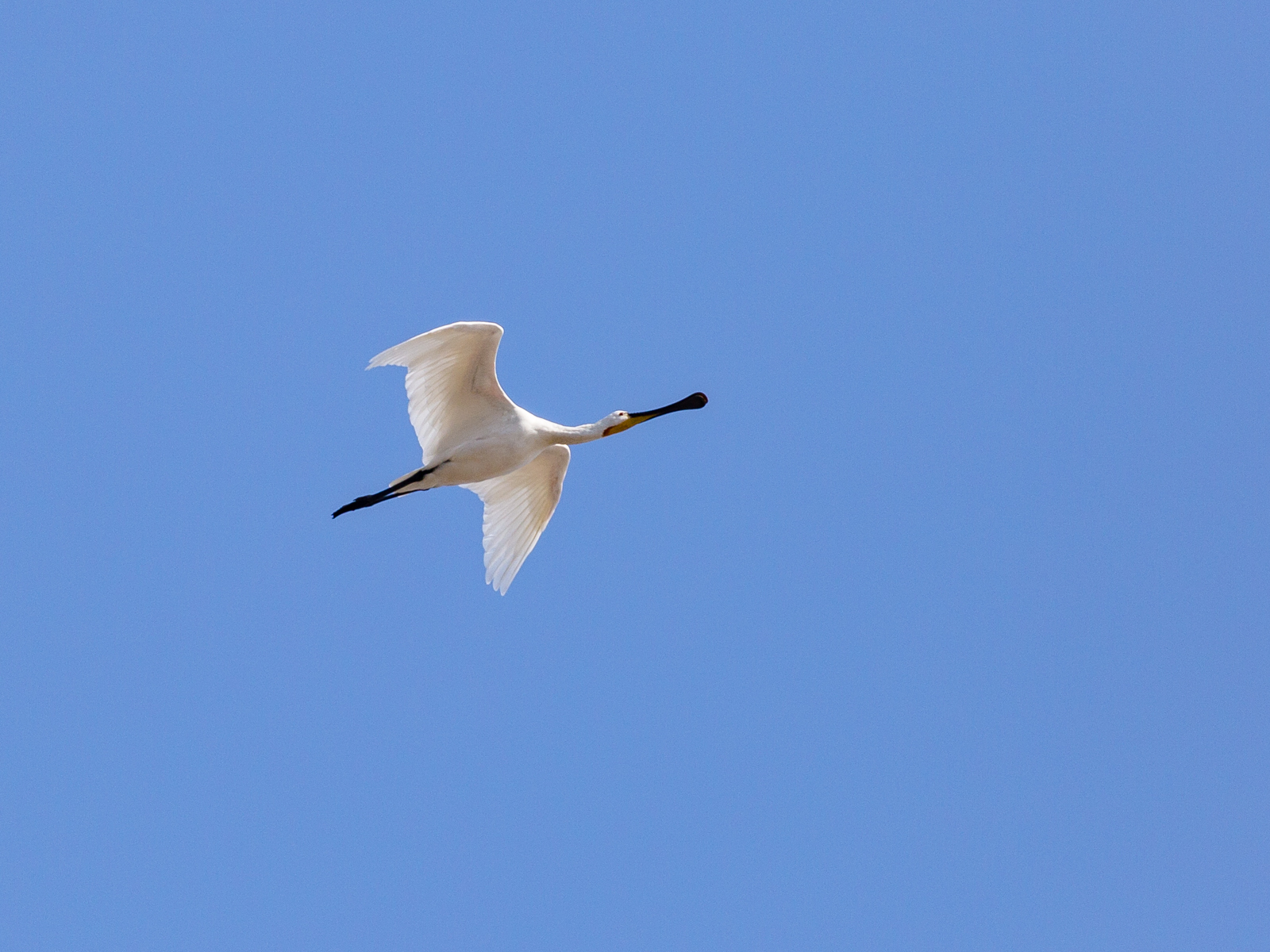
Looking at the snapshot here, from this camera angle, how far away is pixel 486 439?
1557 centimetres

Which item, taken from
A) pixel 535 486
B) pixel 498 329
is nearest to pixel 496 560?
pixel 535 486

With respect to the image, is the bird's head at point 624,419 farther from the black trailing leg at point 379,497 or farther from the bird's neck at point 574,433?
the black trailing leg at point 379,497

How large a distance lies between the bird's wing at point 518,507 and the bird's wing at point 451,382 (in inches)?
42.9

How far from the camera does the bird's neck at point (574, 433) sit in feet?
52.8

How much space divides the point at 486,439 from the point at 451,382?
637 millimetres

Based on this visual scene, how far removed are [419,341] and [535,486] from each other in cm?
283

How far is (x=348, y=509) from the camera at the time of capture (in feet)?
52.3

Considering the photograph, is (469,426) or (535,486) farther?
(535,486)

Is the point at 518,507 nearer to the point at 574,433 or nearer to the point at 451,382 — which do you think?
the point at 574,433

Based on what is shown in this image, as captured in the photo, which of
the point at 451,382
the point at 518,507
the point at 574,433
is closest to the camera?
the point at 451,382

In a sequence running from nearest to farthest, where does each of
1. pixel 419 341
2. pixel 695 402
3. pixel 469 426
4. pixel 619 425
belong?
pixel 419 341 < pixel 469 426 < pixel 619 425 < pixel 695 402

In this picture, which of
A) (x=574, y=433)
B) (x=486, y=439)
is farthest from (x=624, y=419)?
(x=486, y=439)

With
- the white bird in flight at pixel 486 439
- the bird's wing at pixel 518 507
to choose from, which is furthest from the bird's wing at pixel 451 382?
the bird's wing at pixel 518 507

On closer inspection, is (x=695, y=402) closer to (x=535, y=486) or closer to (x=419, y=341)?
(x=535, y=486)
